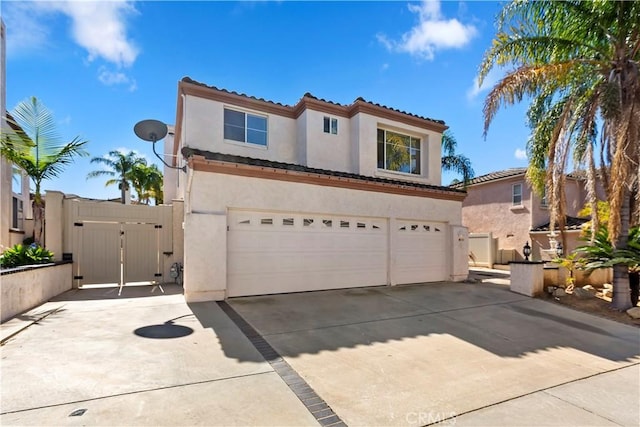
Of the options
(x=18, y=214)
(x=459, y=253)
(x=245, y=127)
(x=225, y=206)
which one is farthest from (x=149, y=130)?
(x=18, y=214)

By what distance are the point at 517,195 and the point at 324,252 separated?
15.3 meters

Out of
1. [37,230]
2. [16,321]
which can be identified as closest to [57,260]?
[37,230]

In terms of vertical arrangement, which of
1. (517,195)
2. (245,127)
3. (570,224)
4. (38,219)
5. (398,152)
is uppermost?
(245,127)

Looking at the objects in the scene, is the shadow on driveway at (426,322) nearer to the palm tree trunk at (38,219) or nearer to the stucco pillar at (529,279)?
the stucco pillar at (529,279)

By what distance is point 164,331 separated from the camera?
6145mm

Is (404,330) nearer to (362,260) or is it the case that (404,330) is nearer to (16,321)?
(362,260)

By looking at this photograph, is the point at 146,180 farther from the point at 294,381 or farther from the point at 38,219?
the point at 294,381

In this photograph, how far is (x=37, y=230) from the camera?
9898 mm

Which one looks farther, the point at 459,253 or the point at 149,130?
the point at 459,253

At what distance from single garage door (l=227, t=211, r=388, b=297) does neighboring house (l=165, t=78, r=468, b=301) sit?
0.11 ft

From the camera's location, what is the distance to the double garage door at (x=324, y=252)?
9.34 m

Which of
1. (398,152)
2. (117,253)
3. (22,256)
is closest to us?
(22,256)

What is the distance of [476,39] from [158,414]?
12.7 meters

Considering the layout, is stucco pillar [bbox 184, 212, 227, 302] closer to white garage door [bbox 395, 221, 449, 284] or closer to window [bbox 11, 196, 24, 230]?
white garage door [bbox 395, 221, 449, 284]
